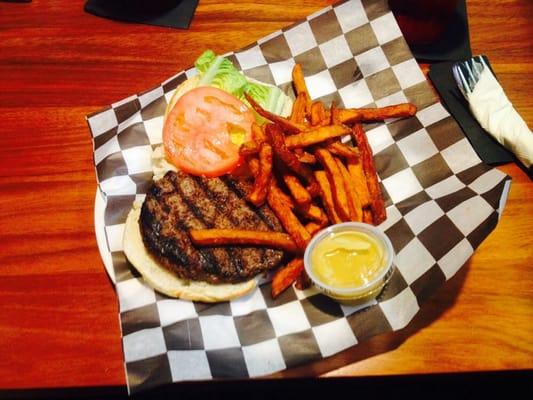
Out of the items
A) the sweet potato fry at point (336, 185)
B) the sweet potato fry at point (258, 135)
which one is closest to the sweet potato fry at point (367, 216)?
the sweet potato fry at point (336, 185)

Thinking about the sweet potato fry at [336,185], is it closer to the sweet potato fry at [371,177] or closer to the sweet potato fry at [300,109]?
the sweet potato fry at [371,177]

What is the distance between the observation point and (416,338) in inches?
70.7

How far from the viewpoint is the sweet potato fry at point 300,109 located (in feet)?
7.06

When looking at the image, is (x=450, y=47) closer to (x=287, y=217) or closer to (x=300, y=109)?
(x=300, y=109)

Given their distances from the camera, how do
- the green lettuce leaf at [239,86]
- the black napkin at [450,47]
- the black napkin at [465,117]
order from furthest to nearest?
the black napkin at [450,47]
the green lettuce leaf at [239,86]
the black napkin at [465,117]

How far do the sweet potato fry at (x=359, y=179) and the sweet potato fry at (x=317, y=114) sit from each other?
0.70 ft

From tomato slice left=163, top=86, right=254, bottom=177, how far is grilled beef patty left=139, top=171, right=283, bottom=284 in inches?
2.9

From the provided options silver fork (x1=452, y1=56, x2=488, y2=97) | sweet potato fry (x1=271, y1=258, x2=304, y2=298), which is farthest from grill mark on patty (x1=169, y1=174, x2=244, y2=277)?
silver fork (x1=452, y1=56, x2=488, y2=97)

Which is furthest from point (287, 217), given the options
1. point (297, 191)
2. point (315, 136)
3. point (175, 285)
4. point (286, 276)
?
point (175, 285)

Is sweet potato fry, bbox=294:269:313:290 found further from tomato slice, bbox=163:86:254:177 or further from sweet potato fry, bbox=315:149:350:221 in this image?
tomato slice, bbox=163:86:254:177

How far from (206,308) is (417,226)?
799 millimetres

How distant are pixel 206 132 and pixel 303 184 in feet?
1.42

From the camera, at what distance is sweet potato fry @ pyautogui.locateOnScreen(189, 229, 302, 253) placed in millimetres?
1799

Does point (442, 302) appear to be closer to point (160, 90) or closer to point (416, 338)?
point (416, 338)
